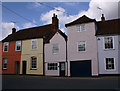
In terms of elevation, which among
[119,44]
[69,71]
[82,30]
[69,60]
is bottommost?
[69,71]

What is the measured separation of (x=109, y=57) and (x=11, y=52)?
1684cm

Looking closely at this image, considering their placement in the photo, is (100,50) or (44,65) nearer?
(100,50)

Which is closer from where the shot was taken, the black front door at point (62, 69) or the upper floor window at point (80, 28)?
the upper floor window at point (80, 28)

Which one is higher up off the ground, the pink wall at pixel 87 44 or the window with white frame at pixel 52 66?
the pink wall at pixel 87 44

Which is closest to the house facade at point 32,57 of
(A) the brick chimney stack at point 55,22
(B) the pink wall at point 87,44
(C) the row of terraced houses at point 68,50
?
(C) the row of terraced houses at point 68,50

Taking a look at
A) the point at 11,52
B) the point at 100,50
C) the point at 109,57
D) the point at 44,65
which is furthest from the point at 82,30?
the point at 11,52

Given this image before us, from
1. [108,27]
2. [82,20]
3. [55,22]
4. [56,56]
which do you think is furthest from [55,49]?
[108,27]

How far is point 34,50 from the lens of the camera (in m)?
27.4

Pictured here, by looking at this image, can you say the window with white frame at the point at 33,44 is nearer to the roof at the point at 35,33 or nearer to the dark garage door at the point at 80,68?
the roof at the point at 35,33

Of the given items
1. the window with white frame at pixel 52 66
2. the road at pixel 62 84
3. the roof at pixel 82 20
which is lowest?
the road at pixel 62 84

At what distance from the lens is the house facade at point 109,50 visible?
2144 centimetres

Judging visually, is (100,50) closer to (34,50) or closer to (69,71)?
(69,71)

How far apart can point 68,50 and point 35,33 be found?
24.5ft

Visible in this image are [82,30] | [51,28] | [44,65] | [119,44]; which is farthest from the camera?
[51,28]
